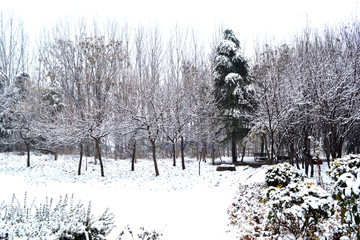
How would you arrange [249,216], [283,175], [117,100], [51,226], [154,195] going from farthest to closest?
[117,100] → [154,195] → [283,175] → [249,216] → [51,226]

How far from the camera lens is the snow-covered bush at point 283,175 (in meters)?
5.50

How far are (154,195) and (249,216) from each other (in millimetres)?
3921

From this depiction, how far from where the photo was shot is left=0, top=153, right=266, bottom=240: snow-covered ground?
4.95 meters

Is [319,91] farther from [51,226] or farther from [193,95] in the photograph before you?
[51,226]

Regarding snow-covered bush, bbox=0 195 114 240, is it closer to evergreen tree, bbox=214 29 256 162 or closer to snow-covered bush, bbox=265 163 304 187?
snow-covered bush, bbox=265 163 304 187

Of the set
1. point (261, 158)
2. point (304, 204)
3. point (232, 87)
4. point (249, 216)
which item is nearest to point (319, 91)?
point (249, 216)

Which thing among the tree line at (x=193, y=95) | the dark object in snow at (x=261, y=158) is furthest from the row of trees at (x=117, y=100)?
the dark object in snow at (x=261, y=158)

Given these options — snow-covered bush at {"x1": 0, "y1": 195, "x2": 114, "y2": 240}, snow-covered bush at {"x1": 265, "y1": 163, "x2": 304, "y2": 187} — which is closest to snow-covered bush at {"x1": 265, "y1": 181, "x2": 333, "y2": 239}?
snow-covered bush at {"x1": 265, "y1": 163, "x2": 304, "y2": 187}

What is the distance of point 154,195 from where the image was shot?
7.97 metres

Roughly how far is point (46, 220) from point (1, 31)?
2773 cm

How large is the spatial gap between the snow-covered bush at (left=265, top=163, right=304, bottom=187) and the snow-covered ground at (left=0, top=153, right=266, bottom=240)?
1539mm

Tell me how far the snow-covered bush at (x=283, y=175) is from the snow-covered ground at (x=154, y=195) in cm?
154

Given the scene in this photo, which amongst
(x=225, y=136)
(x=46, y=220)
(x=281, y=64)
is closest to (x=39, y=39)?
(x=225, y=136)

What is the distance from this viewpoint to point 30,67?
24.3 meters
